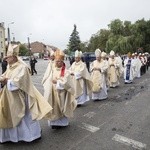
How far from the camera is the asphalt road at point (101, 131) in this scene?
6.56 m

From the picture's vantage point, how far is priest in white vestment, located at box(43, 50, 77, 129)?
7.73m

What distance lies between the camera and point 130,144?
6.66 metres

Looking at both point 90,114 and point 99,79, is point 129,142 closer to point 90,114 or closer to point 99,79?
point 90,114

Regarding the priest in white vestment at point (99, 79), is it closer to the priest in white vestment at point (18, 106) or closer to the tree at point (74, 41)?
the priest in white vestment at point (18, 106)

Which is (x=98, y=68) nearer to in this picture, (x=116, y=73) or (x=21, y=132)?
(x=116, y=73)

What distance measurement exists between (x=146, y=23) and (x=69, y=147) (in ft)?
201

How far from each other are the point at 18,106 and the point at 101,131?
217 cm

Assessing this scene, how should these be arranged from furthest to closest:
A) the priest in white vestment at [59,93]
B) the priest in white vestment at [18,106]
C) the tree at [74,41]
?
1. the tree at [74,41]
2. the priest in white vestment at [59,93]
3. the priest in white vestment at [18,106]

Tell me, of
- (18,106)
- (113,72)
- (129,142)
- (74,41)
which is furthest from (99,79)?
(74,41)

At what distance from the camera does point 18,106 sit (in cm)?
653

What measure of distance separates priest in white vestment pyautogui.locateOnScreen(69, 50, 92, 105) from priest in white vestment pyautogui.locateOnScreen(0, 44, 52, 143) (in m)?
4.25

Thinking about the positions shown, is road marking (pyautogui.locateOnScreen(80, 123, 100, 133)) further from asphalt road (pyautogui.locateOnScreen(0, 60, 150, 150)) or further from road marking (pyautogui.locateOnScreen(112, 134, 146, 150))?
road marking (pyautogui.locateOnScreen(112, 134, 146, 150))

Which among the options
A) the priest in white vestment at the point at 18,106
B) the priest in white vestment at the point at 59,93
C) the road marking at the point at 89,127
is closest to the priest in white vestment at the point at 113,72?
the road marking at the point at 89,127

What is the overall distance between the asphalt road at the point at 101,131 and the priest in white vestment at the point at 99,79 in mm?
1418
